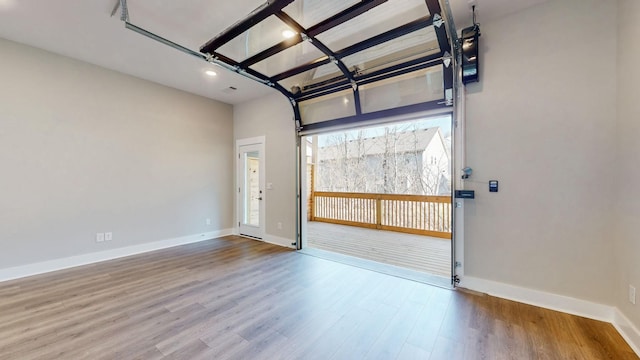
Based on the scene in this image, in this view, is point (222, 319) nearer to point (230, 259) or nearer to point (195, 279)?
point (195, 279)

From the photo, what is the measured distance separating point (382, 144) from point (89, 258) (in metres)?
6.76

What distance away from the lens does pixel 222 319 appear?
220 cm

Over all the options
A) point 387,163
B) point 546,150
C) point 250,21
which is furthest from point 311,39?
point 387,163

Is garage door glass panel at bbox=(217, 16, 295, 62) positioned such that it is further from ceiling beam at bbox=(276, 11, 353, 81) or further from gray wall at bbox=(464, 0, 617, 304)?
gray wall at bbox=(464, 0, 617, 304)

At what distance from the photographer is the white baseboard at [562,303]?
6.16ft

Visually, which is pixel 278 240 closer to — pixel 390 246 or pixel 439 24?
pixel 390 246

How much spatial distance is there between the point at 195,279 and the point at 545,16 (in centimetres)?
483

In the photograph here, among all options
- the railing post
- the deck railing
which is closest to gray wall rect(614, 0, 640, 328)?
the deck railing

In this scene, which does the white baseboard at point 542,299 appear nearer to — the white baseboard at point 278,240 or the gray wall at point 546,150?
the gray wall at point 546,150

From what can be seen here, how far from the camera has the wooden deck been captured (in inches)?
146

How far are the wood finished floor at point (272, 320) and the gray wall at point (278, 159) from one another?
1.48 meters

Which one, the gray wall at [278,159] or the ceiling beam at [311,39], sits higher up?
the ceiling beam at [311,39]

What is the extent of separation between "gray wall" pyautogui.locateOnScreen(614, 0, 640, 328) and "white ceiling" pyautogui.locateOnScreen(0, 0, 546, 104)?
2.57ft

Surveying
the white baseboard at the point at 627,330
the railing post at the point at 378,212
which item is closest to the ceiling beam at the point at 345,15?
the white baseboard at the point at 627,330
